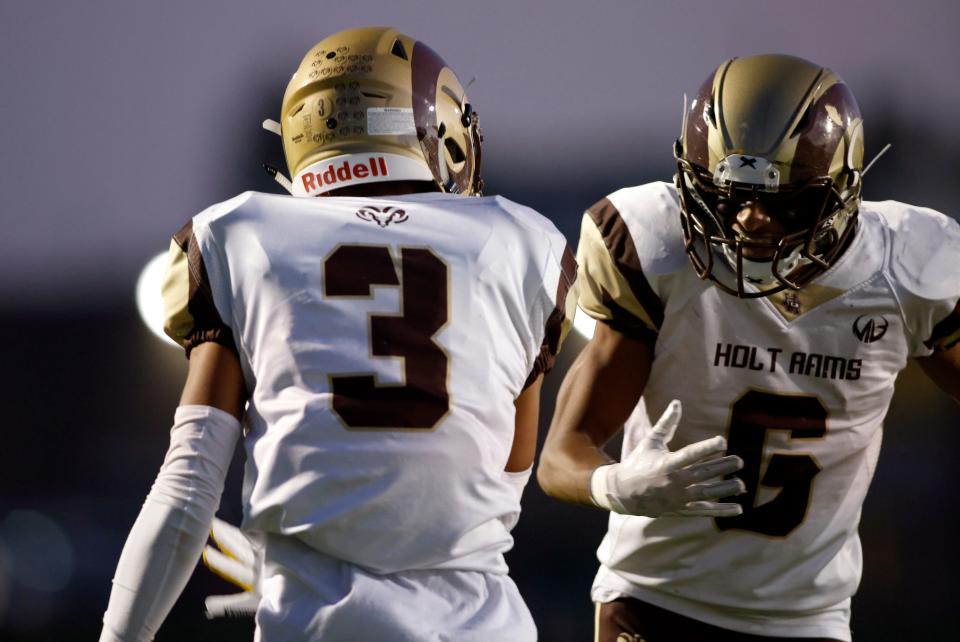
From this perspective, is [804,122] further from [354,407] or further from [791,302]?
[354,407]

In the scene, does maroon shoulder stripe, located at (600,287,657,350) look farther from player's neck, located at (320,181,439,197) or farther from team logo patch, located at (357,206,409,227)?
team logo patch, located at (357,206,409,227)

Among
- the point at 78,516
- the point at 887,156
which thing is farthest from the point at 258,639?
the point at 887,156

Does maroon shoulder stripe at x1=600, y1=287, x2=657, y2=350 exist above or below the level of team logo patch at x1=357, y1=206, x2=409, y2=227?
below

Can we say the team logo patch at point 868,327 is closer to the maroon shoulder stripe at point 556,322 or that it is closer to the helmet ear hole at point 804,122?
the helmet ear hole at point 804,122

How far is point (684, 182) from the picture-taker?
2.86 metres

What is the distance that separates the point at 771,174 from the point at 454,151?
585mm

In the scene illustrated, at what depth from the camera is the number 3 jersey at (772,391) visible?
2830 mm

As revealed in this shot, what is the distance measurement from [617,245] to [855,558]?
2.49 feet

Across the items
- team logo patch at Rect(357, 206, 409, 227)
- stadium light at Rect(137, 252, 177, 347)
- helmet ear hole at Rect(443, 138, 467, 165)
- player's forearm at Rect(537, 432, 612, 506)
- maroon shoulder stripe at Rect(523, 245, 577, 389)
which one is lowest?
stadium light at Rect(137, 252, 177, 347)

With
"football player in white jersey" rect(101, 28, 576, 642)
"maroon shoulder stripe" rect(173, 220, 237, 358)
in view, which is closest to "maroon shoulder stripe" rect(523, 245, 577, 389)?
"football player in white jersey" rect(101, 28, 576, 642)

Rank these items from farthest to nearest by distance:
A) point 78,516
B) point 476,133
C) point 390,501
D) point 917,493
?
point 78,516 < point 917,493 < point 476,133 < point 390,501

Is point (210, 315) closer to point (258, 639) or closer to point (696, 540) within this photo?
point (258, 639)

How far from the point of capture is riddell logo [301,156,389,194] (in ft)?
8.18

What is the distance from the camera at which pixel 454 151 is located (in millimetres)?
2664
